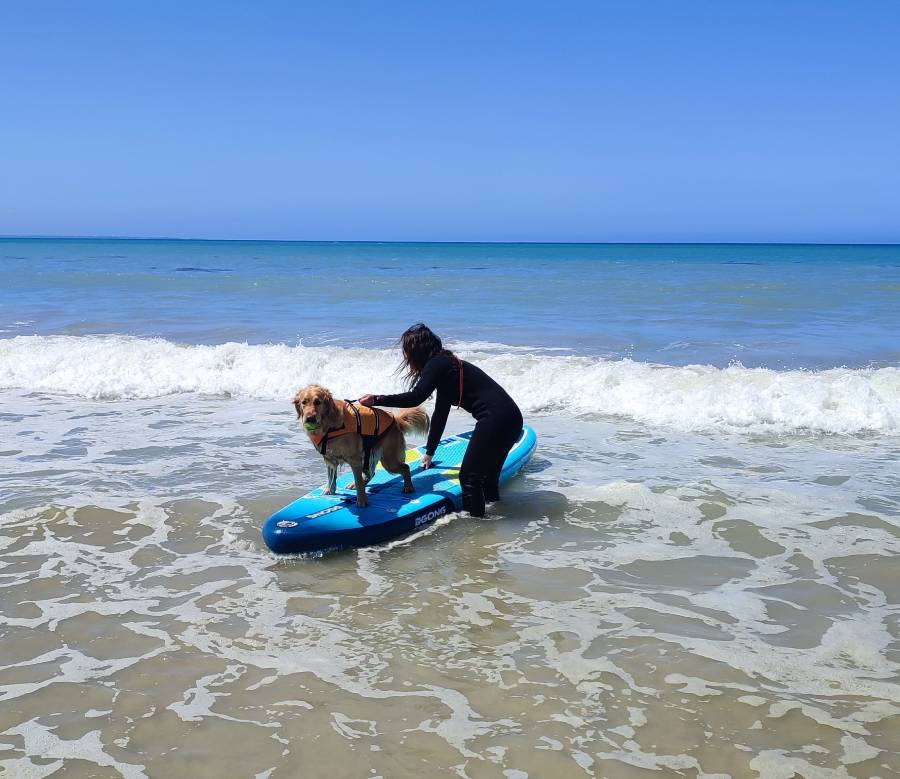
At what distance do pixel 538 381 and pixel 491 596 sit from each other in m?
7.53

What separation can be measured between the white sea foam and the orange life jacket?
5.38 m

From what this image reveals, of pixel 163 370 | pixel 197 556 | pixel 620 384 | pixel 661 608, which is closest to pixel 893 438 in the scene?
pixel 620 384

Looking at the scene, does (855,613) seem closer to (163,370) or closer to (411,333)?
(411,333)

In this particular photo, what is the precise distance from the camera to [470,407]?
6840 millimetres

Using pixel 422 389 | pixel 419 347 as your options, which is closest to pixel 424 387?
pixel 422 389

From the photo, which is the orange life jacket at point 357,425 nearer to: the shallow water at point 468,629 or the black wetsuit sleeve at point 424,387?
the black wetsuit sleeve at point 424,387

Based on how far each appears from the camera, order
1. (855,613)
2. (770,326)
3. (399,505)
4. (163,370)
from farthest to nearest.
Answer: (770,326) < (163,370) < (399,505) < (855,613)

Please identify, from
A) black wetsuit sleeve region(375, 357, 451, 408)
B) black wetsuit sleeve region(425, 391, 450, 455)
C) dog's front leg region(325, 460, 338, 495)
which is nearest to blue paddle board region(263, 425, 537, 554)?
dog's front leg region(325, 460, 338, 495)

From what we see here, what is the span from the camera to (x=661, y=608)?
5156 millimetres

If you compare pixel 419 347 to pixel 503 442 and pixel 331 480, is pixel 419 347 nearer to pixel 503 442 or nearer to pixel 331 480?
pixel 503 442

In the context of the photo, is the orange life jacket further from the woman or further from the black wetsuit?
the black wetsuit

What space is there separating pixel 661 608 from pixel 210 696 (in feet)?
9.09

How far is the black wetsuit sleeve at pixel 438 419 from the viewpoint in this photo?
6.70m

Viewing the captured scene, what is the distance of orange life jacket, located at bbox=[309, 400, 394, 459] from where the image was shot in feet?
19.7
